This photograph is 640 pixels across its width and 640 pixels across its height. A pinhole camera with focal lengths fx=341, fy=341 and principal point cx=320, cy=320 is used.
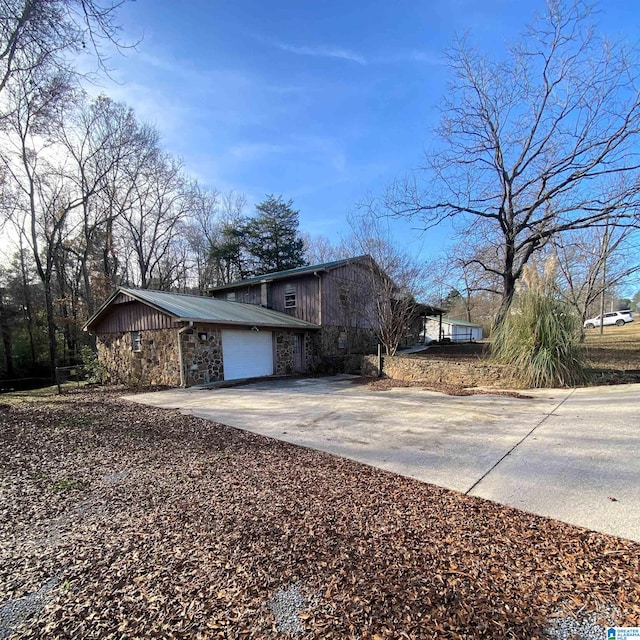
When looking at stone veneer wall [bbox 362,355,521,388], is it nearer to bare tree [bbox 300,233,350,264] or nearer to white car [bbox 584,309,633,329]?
bare tree [bbox 300,233,350,264]

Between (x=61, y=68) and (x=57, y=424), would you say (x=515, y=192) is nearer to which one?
(x=61, y=68)

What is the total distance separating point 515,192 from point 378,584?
45.2 feet

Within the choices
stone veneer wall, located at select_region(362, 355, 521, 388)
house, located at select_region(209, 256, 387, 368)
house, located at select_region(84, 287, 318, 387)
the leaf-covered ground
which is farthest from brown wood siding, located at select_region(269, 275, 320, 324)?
the leaf-covered ground

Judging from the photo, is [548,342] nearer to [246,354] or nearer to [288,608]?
[288,608]

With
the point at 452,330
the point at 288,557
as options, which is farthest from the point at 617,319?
the point at 288,557

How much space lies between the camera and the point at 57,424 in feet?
18.9

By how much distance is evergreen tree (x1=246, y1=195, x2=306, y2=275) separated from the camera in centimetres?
2702

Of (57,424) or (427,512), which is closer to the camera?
(427,512)

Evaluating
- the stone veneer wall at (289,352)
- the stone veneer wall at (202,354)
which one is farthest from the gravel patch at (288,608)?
the stone veneer wall at (289,352)

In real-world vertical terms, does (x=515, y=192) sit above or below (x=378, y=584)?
above

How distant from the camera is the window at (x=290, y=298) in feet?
54.9

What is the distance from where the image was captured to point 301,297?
1636cm

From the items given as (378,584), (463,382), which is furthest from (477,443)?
(463,382)

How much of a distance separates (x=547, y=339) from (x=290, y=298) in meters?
11.2
